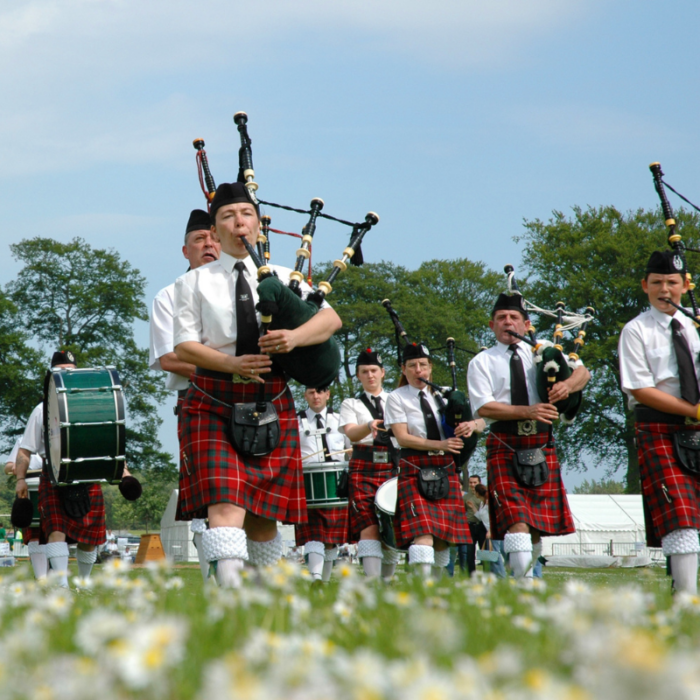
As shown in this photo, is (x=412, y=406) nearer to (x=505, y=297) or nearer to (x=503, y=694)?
(x=505, y=297)

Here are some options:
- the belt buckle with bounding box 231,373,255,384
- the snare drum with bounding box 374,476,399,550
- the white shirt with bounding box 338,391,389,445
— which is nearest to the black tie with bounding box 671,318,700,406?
the belt buckle with bounding box 231,373,255,384

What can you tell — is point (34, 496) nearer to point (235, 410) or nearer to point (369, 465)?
point (369, 465)

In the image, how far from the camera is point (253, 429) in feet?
12.9

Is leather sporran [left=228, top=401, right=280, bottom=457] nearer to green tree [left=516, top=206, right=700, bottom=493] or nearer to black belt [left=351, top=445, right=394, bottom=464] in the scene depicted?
black belt [left=351, top=445, right=394, bottom=464]

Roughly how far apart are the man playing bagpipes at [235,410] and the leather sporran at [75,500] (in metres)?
3.82

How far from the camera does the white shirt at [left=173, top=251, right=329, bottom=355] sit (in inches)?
161

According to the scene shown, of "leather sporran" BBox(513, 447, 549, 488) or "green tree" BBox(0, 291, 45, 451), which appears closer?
"leather sporran" BBox(513, 447, 549, 488)

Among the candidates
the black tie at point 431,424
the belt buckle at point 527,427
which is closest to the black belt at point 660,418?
the belt buckle at point 527,427

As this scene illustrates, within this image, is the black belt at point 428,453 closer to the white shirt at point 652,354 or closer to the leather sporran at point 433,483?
the leather sporran at point 433,483

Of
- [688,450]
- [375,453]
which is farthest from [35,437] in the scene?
[688,450]

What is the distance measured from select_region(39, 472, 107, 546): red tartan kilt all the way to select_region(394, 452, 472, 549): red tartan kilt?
8.09ft

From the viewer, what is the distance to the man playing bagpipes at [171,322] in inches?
204

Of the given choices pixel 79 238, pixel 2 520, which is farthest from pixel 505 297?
pixel 2 520

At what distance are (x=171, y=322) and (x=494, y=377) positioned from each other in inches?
80.2
